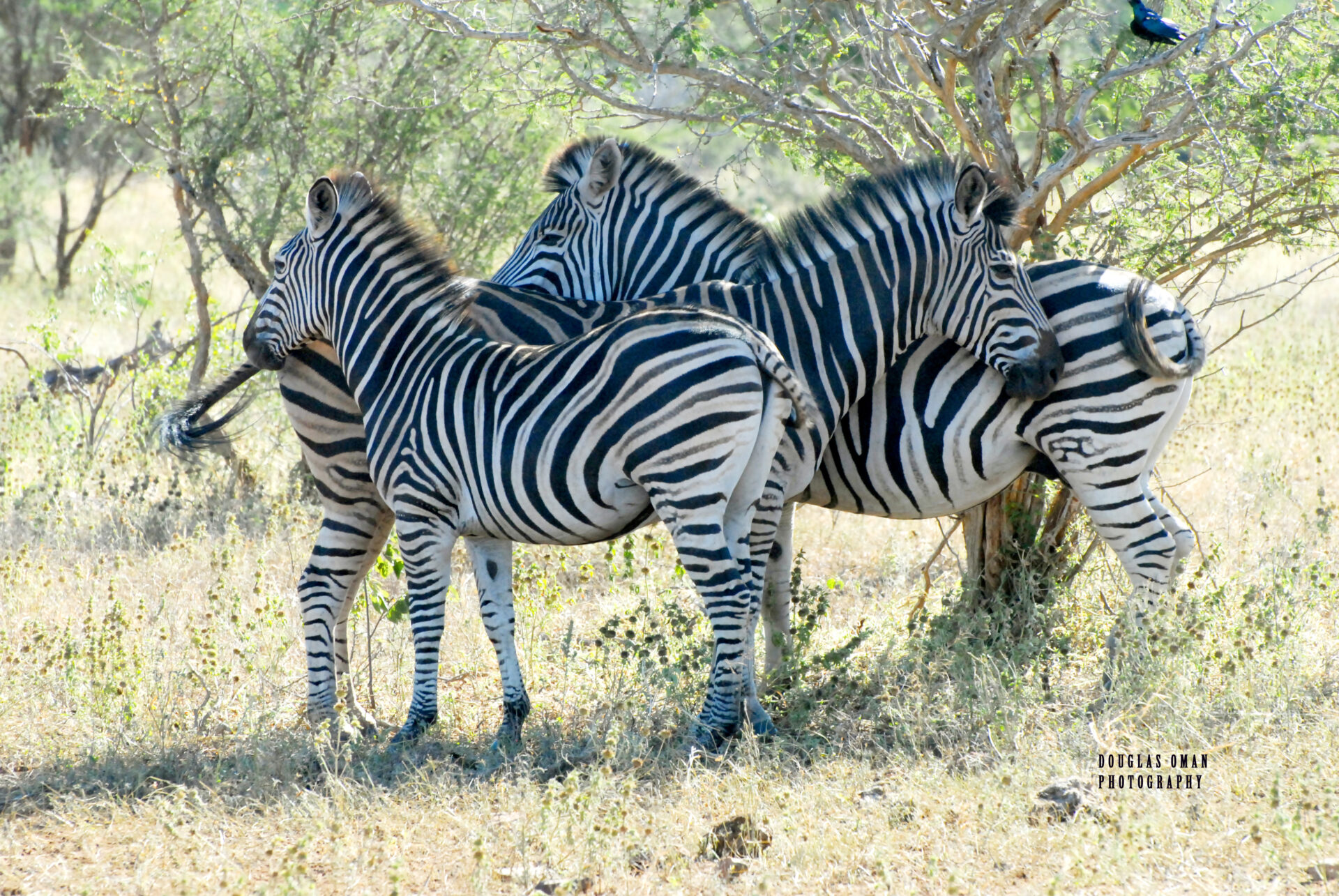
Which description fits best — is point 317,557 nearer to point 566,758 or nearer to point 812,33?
point 566,758

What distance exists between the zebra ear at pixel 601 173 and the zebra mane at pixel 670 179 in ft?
0.21

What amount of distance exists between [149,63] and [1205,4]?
24.0 ft

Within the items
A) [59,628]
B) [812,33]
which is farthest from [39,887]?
[812,33]

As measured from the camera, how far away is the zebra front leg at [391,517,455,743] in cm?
527

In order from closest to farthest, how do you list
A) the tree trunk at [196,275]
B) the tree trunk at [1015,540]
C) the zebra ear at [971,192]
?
the zebra ear at [971,192], the tree trunk at [1015,540], the tree trunk at [196,275]

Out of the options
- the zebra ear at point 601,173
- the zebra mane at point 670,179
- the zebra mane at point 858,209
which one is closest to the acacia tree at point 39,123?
the zebra mane at point 670,179

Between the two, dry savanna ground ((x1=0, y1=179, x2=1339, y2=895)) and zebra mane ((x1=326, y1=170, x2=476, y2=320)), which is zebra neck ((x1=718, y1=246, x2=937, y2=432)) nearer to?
dry savanna ground ((x1=0, y1=179, x2=1339, y2=895))

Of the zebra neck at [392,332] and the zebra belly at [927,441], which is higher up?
the zebra neck at [392,332]

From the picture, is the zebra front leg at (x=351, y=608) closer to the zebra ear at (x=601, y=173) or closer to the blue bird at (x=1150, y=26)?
the zebra ear at (x=601, y=173)

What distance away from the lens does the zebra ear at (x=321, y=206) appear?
5512mm

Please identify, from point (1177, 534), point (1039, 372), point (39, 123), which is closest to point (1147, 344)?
point (1039, 372)

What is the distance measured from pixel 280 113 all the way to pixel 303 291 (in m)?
4.57

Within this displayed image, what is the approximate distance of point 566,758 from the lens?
5078 millimetres

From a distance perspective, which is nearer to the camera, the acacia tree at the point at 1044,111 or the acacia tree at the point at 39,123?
the acacia tree at the point at 1044,111
